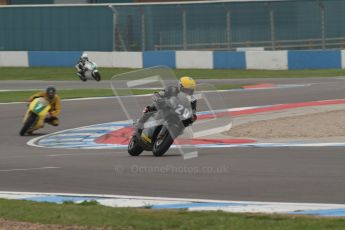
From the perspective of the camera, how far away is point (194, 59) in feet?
115

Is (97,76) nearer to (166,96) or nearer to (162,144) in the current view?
(162,144)

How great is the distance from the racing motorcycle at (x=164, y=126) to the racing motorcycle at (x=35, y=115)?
4.99 meters

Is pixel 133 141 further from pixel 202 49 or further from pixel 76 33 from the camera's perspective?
pixel 76 33

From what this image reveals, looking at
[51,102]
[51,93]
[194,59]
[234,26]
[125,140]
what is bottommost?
[125,140]

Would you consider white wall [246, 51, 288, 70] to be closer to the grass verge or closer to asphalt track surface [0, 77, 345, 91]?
asphalt track surface [0, 77, 345, 91]

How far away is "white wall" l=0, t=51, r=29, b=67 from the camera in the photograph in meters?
37.7

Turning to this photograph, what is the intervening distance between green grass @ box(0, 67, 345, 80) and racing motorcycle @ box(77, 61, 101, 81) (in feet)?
3.46

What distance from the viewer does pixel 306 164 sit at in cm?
1181

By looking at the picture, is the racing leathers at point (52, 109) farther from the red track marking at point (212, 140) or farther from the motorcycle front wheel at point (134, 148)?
the motorcycle front wheel at point (134, 148)

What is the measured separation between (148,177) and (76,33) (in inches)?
1020

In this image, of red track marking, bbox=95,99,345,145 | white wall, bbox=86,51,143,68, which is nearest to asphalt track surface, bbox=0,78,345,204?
red track marking, bbox=95,99,345,145

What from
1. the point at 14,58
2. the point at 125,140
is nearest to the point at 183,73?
the point at 14,58

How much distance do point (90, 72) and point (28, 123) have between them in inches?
561

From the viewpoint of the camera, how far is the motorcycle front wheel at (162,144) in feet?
43.3
